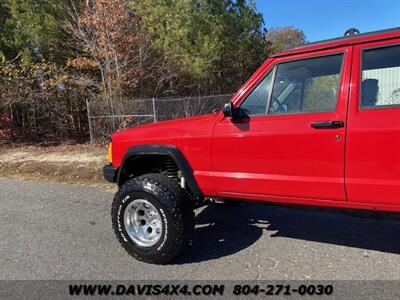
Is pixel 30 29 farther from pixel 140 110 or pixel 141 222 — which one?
pixel 141 222

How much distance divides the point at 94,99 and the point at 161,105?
267 centimetres

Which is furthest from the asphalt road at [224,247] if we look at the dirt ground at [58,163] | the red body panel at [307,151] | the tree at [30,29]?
the tree at [30,29]

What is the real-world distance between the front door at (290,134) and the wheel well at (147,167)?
0.76 meters

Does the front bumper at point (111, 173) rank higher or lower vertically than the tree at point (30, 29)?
lower

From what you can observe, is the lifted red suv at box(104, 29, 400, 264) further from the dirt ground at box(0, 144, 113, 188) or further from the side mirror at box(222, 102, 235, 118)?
the dirt ground at box(0, 144, 113, 188)

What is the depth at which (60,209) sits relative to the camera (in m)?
6.43

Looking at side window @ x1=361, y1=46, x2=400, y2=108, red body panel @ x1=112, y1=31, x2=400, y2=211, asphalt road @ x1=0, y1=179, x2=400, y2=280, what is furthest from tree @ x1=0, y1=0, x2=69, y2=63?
side window @ x1=361, y1=46, x2=400, y2=108

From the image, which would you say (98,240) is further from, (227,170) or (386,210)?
(386,210)

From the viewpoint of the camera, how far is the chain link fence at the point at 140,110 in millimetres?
12672

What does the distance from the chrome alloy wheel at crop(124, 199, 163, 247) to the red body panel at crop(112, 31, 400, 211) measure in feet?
1.99

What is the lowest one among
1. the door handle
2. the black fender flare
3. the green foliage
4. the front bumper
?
the front bumper

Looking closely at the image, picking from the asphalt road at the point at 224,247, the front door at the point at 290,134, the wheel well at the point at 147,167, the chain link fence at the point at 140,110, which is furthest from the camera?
the chain link fence at the point at 140,110

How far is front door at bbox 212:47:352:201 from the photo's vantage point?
140 inches

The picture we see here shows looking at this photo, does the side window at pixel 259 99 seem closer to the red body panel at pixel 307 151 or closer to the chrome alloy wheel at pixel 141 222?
the red body panel at pixel 307 151
